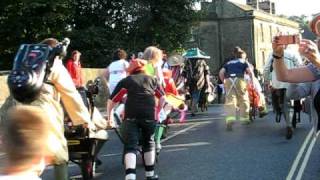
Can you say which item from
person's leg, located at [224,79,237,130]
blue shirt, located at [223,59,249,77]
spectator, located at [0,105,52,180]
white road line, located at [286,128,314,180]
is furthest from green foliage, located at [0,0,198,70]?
spectator, located at [0,105,52,180]

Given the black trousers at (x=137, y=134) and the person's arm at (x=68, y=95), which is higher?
the person's arm at (x=68, y=95)

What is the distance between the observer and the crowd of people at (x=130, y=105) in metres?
3.18

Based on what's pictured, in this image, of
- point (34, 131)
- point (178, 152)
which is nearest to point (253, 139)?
point (178, 152)

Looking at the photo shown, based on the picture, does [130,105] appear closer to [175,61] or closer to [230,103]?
[230,103]

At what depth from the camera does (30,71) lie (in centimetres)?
566

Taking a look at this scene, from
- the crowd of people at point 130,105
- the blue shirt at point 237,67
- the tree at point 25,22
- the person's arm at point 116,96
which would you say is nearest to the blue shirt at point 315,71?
the crowd of people at point 130,105

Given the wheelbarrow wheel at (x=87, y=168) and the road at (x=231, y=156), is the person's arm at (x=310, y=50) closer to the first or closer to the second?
the road at (x=231, y=156)

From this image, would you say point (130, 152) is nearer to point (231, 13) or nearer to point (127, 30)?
point (127, 30)

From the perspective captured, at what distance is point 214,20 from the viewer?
81.9 meters

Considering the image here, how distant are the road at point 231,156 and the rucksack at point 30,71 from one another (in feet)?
11.4

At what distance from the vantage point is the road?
9266 mm

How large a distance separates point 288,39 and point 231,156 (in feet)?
18.4

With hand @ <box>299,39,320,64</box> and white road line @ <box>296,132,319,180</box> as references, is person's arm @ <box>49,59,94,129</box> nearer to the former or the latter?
hand @ <box>299,39,320,64</box>

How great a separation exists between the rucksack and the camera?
207 centimetres
